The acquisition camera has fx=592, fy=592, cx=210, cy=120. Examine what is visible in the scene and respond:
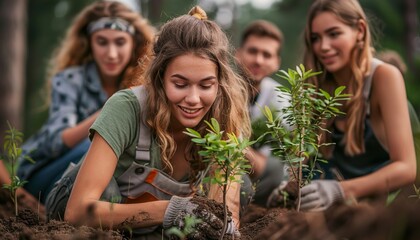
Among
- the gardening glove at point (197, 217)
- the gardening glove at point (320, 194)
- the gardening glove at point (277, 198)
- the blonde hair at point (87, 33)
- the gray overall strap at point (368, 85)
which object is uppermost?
the blonde hair at point (87, 33)

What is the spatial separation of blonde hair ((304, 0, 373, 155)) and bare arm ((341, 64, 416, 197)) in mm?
118

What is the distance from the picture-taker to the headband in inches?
197

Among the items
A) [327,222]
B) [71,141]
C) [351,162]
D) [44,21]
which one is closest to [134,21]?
[71,141]

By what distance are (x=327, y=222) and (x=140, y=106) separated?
1.36 m

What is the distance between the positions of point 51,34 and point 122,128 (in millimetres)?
16937

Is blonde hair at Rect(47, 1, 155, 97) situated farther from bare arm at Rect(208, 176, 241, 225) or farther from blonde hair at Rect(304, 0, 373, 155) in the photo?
bare arm at Rect(208, 176, 241, 225)

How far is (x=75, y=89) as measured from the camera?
15.9 ft

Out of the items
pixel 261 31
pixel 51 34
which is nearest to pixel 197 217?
pixel 261 31

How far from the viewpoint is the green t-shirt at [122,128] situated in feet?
9.16

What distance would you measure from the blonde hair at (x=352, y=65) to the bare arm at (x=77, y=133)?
1617 mm

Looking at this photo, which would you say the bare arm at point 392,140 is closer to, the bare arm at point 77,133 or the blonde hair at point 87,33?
the bare arm at point 77,133

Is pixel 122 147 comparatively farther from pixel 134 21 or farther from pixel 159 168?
pixel 134 21

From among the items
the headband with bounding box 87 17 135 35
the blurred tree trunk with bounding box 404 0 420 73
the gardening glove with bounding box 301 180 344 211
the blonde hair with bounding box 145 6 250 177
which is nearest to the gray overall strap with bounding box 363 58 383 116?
the gardening glove with bounding box 301 180 344 211

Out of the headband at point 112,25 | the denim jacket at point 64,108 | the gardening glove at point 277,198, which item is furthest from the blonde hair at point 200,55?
the headband at point 112,25
